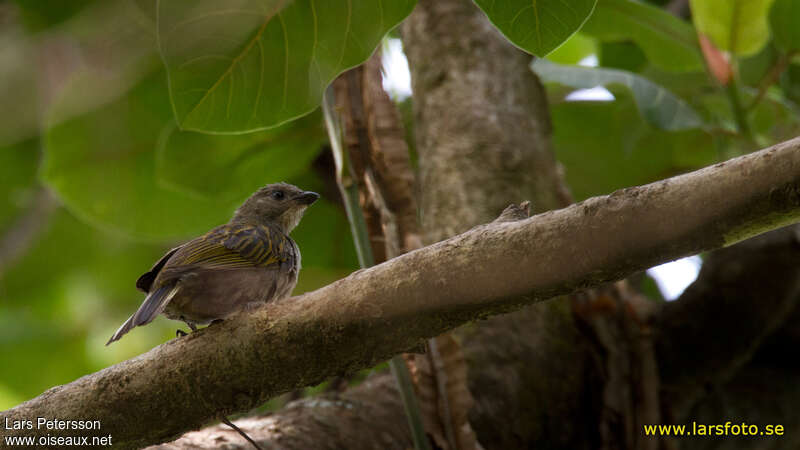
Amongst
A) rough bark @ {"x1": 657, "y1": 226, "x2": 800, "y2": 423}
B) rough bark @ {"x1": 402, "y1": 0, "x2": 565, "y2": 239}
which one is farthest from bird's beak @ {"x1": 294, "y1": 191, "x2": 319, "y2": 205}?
rough bark @ {"x1": 657, "y1": 226, "x2": 800, "y2": 423}

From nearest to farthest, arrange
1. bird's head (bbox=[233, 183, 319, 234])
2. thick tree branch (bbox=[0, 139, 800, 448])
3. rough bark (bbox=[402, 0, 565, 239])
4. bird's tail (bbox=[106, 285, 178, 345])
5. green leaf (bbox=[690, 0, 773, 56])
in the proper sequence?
thick tree branch (bbox=[0, 139, 800, 448]) → bird's tail (bbox=[106, 285, 178, 345]) → green leaf (bbox=[690, 0, 773, 56]) → rough bark (bbox=[402, 0, 565, 239]) → bird's head (bbox=[233, 183, 319, 234])

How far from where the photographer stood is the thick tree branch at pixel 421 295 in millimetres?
1142

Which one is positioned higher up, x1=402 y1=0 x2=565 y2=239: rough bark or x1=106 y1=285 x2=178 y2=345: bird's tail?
x1=402 y1=0 x2=565 y2=239: rough bark

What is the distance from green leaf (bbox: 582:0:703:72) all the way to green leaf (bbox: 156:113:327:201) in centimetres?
120

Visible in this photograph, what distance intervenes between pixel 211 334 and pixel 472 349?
44.5 inches

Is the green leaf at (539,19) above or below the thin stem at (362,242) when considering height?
above

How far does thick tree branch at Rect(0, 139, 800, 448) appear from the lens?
3.75 ft

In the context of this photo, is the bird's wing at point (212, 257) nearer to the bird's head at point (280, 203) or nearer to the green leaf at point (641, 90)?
the bird's head at point (280, 203)

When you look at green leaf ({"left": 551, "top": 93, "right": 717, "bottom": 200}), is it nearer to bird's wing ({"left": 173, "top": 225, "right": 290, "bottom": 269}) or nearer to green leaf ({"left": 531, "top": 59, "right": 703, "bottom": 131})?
green leaf ({"left": 531, "top": 59, "right": 703, "bottom": 131})

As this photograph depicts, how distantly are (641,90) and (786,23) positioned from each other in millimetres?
729

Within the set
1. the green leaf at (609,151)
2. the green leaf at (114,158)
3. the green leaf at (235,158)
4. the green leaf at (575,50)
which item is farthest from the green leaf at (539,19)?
the green leaf at (575,50)

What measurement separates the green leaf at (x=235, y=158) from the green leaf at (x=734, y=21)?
1524mm

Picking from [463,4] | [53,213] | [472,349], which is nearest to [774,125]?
[463,4]

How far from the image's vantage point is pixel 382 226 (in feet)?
6.94
